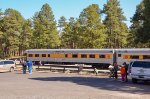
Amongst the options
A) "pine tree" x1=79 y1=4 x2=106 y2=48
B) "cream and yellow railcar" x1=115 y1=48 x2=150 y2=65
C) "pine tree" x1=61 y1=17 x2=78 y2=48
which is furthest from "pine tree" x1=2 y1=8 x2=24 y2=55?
"cream and yellow railcar" x1=115 y1=48 x2=150 y2=65

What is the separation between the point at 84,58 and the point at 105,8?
91.5 feet

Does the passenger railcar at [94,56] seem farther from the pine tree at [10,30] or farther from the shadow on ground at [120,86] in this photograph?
Result: the pine tree at [10,30]

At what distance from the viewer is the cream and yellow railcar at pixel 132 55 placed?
48194 mm

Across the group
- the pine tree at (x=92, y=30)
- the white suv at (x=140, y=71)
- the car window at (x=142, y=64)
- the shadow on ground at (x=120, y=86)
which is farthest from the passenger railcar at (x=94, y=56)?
the shadow on ground at (x=120, y=86)

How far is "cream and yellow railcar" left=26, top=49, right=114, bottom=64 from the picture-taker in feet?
175

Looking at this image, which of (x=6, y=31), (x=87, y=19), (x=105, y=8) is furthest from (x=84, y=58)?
(x=6, y=31)

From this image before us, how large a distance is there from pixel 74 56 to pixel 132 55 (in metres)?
11.6

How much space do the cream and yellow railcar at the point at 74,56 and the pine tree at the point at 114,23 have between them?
21.5 m

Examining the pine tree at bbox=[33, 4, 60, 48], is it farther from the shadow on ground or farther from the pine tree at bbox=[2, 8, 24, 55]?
the shadow on ground

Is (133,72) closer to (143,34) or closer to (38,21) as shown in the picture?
(143,34)

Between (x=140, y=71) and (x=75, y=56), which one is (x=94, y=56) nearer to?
(x=75, y=56)

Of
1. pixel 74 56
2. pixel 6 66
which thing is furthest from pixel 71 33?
pixel 6 66

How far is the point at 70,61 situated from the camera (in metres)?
59.2

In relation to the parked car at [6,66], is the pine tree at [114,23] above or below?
above
